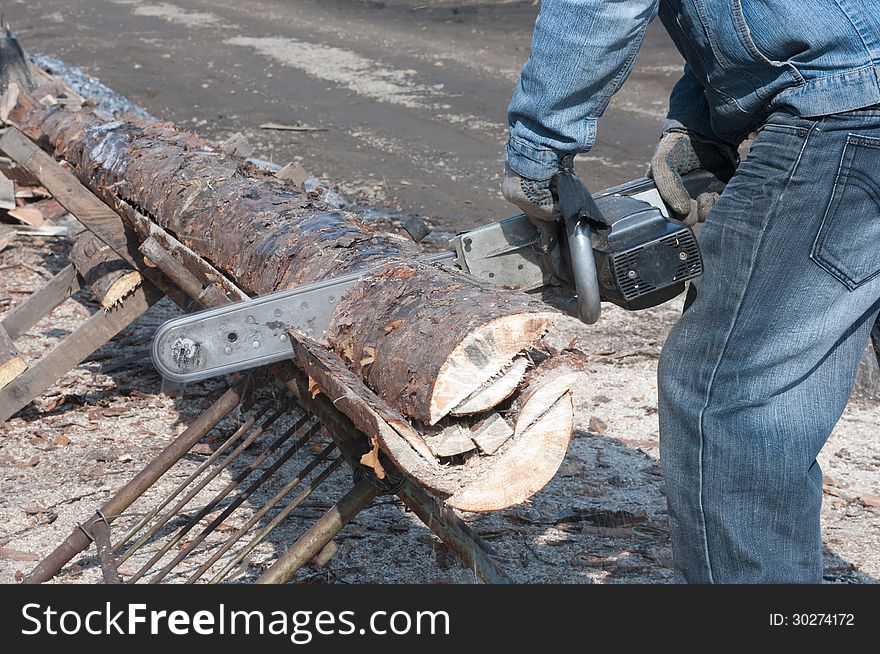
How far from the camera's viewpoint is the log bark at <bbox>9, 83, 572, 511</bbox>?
74.0 inches

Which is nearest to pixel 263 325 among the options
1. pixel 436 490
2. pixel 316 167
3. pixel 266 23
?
pixel 436 490

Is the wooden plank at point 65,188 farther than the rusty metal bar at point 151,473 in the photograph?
Yes

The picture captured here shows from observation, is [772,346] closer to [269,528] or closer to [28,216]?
[269,528]

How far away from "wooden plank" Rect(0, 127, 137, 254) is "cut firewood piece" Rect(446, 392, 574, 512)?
2.35 m

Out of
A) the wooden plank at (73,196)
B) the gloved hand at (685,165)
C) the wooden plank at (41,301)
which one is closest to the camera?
the gloved hand at (685,165)

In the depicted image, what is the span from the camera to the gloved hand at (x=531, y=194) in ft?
7.00

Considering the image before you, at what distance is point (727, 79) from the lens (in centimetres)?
207

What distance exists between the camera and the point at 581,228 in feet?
6.95

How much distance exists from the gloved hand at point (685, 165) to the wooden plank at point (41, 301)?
112 inches

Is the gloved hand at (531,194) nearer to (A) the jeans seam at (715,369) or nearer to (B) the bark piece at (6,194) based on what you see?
(A) the jeans seam at (715,369)

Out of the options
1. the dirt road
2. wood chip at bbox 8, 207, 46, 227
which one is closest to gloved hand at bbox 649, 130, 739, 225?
the dirt road

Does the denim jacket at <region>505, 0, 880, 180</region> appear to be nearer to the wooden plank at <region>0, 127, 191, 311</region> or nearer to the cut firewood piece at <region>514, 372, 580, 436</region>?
the cut firewood piece at <region>514, 372, 580, 436</region>

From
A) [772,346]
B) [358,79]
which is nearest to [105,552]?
[772,346]

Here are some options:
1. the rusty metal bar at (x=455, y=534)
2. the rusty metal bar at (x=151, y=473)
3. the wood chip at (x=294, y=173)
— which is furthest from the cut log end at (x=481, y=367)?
the wood chip at (x=294, y=173)
